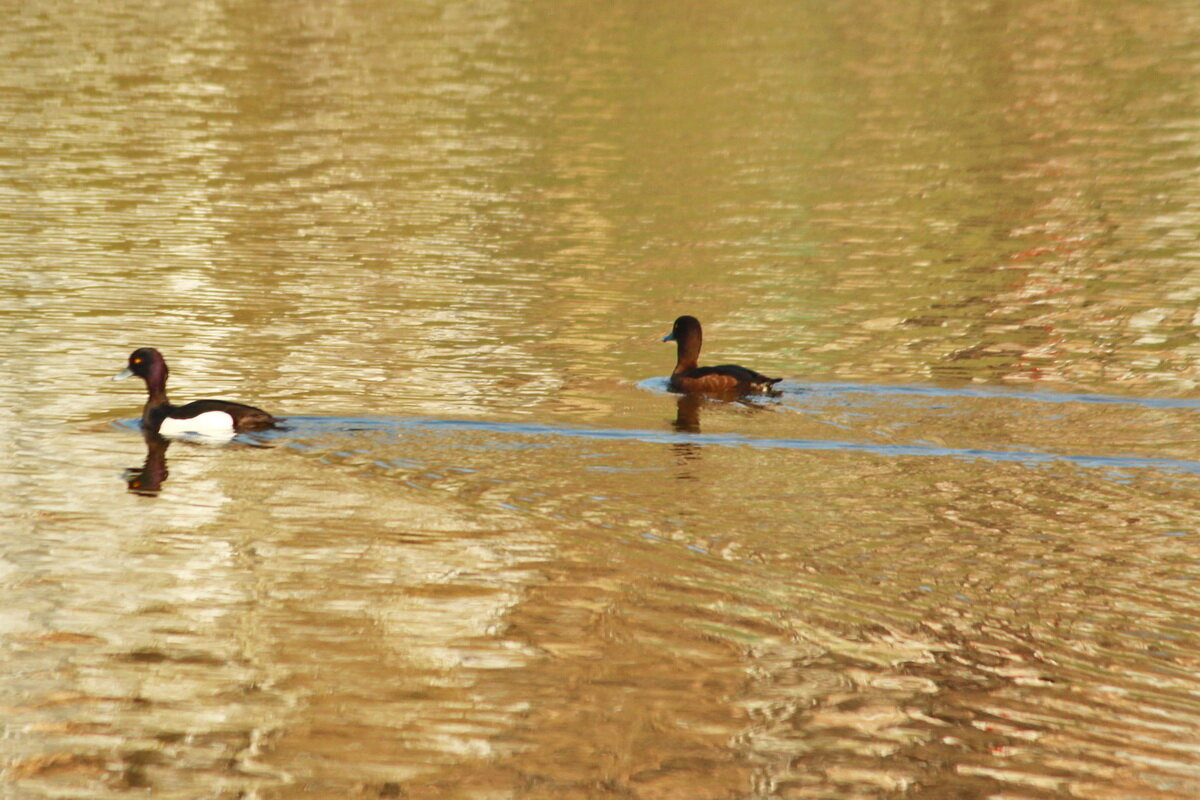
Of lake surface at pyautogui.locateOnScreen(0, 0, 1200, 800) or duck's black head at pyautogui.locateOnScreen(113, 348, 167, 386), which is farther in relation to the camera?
duck's black head at pyautogui.locateOnScreen(113, 348, 167, 386)

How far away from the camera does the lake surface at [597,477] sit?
10.2 m

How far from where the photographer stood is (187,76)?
52.3m

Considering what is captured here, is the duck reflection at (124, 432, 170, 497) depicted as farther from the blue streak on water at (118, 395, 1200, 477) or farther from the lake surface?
the blue streak on water at (118, 395, 1200, 477)

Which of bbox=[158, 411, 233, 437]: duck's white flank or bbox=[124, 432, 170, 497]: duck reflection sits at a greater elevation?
bbox=[158, 411, 233, 437]: duck's white flank

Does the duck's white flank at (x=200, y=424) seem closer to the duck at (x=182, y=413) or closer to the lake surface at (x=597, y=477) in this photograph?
the duck at (x=182, y=413)

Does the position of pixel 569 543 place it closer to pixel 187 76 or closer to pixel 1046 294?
pixel 1046 294

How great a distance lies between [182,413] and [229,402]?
0.55 meters

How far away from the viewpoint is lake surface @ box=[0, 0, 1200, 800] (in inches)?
404

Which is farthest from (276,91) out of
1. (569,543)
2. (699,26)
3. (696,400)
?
(569,543)

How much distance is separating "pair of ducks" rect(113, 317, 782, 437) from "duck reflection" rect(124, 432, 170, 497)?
15cm

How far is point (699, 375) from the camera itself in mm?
19016

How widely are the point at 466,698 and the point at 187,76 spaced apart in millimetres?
44728

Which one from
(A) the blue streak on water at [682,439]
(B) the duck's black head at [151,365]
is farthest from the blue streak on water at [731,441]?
(B) the duck's black head at [151,365]

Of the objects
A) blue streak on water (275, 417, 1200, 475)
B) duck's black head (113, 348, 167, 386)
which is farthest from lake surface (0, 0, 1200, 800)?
duck's black head (113, 348, 167, 386)
